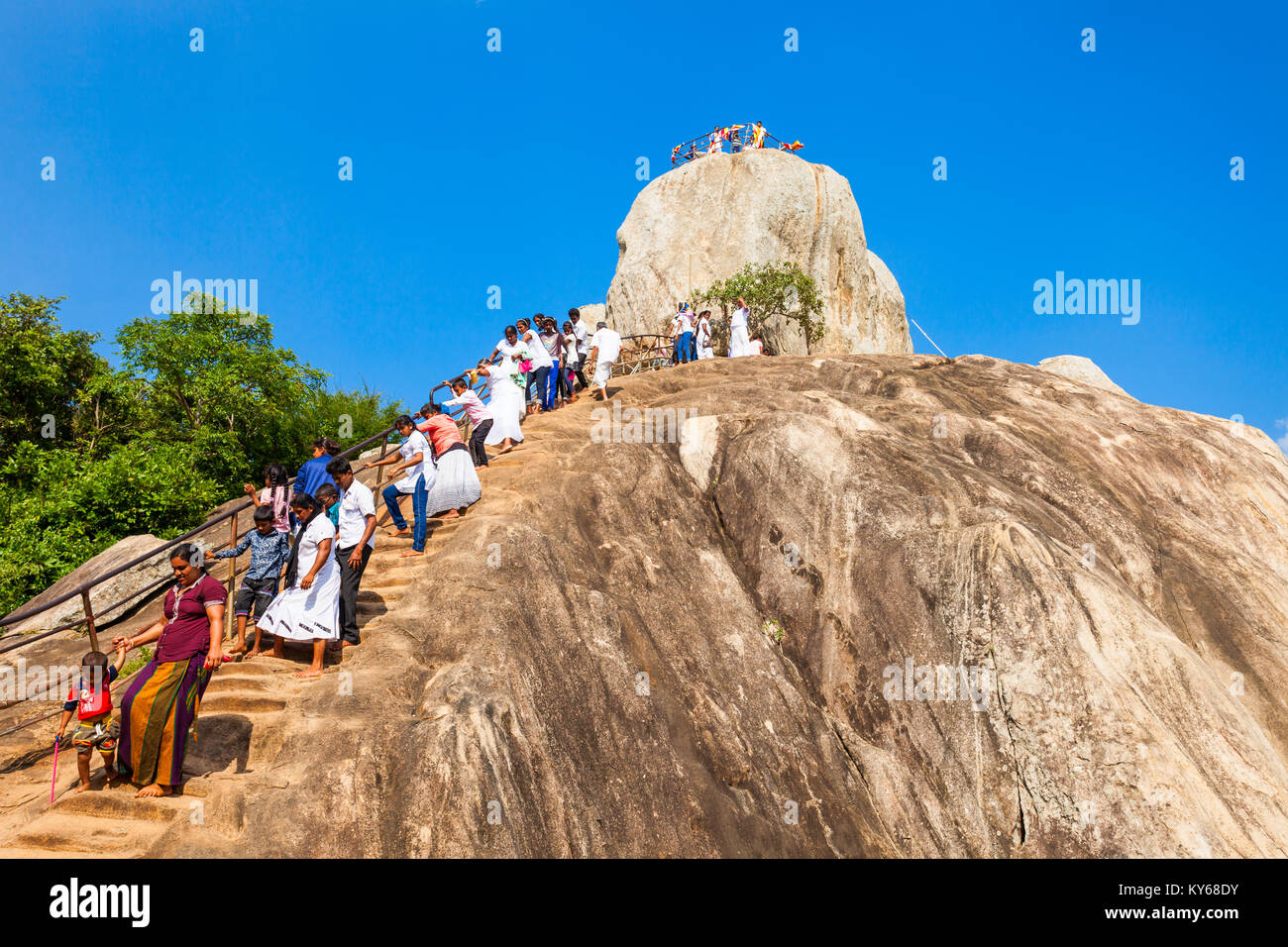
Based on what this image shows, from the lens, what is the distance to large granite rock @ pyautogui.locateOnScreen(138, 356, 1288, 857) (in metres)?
7.98

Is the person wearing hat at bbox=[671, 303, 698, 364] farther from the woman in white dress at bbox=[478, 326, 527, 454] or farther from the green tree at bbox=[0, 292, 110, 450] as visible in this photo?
the green tree at bbox=[0, 292, 110, 450]

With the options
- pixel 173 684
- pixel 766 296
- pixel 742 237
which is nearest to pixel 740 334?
pixel 766 296

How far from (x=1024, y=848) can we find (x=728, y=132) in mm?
33863

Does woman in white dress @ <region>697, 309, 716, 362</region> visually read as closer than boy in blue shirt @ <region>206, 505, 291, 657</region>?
No

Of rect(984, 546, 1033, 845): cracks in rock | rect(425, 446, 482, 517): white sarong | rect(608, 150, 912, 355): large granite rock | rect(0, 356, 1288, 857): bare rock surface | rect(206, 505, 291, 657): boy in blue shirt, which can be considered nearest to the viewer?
rect(0, 356, 1288, 857): bare rock surface

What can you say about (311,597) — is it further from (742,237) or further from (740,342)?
(742,237)

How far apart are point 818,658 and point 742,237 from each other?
82.6ft

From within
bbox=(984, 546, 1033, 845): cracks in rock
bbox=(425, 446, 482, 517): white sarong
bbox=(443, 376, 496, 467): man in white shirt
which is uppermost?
bbox=(443, 376, 496, 467): man in white shirt

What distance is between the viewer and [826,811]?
34.3 ft

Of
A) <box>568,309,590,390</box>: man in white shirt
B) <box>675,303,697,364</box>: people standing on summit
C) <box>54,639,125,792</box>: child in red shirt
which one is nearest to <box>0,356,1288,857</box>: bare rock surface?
<box>54,639,125,792</box>: child in red shirt

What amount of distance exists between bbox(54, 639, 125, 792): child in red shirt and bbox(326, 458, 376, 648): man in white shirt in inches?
86.6

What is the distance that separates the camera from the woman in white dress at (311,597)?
8.53 m
